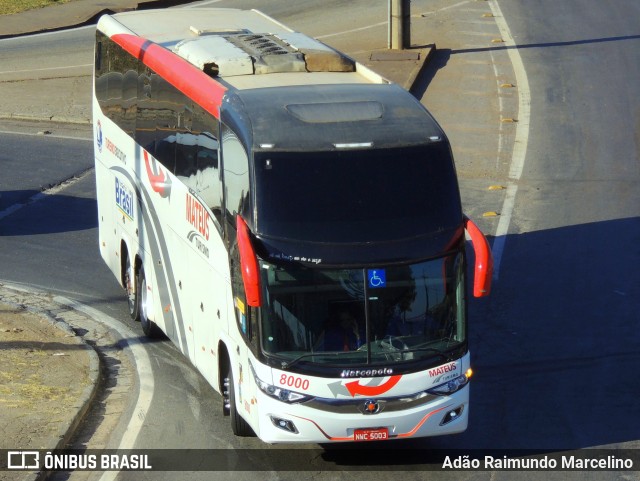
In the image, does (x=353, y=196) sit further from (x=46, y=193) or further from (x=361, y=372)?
(x=46, y=193)

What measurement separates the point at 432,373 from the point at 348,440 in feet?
3.23

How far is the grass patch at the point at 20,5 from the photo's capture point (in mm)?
39188

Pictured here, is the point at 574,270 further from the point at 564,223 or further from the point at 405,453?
the point at 405,453

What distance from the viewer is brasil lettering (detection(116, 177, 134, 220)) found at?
15.6 meters

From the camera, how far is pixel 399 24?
3022 centimetres

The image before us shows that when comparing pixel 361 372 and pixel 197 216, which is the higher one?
pixel 197 216

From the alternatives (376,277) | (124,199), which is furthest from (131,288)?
(376,277)

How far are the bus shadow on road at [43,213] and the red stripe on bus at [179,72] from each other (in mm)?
4985

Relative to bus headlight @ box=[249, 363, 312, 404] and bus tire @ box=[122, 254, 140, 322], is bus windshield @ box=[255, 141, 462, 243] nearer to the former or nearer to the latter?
bus headlight @ box=[249, 363, 312, 404]

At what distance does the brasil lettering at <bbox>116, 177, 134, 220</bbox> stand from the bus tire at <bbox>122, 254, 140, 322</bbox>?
2.18 ft

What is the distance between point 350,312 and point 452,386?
1252 mm

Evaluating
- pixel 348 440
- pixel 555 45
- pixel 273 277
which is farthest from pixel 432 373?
pixel 555 45

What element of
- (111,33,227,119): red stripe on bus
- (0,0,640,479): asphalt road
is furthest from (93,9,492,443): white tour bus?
(0,0,640,479): asphalt road

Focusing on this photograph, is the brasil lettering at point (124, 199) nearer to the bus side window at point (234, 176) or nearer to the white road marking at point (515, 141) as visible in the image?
the bus side window at point (234, 176)
